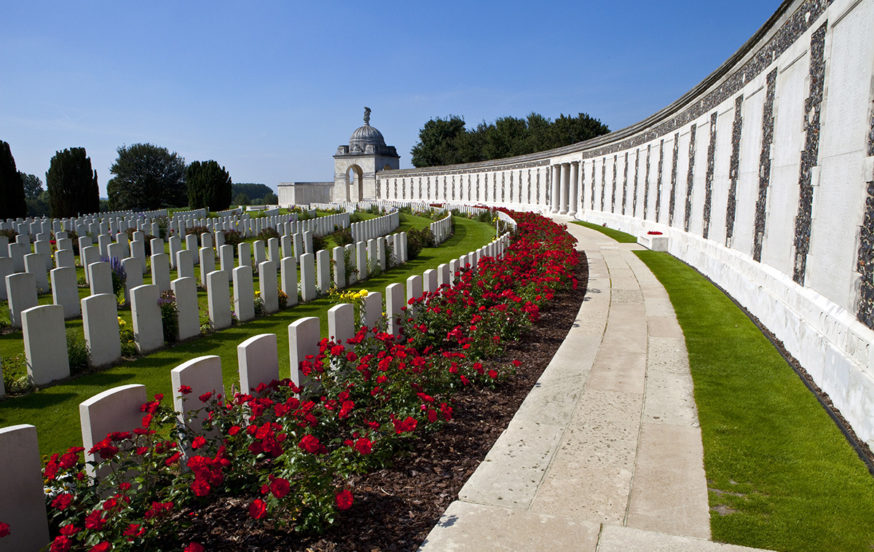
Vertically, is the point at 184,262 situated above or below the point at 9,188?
below

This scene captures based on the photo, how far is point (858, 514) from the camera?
299 centimetres

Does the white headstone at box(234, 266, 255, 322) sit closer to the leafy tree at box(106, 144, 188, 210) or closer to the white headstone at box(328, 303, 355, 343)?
the white headstone at box(328, 303, 355, 343)

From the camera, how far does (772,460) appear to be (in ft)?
11.8

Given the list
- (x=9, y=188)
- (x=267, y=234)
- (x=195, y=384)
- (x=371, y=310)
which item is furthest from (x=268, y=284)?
(x=9, y=188)

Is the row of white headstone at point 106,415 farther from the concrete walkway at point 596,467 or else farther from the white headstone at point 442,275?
the white headstone at point 442,275

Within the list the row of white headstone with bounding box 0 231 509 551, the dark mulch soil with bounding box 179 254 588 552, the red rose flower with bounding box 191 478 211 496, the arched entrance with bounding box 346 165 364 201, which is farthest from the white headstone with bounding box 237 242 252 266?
the arched entrance with bounding box 346 165 364 201

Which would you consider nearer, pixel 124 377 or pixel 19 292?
pixel 124 377

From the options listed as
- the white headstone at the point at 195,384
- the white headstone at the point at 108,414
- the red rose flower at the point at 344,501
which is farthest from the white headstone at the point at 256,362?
the red rose flower at the point at 344,501

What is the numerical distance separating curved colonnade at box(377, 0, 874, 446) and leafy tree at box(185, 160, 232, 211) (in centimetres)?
3635

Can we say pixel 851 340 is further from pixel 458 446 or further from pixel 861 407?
pixel 458 446

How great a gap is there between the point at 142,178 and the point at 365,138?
2557cm

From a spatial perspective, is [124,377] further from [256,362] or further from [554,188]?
[554,188]

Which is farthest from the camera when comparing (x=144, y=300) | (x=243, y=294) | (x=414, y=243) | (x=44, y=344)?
(x=414, y=243)

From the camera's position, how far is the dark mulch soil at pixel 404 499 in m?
2.67
